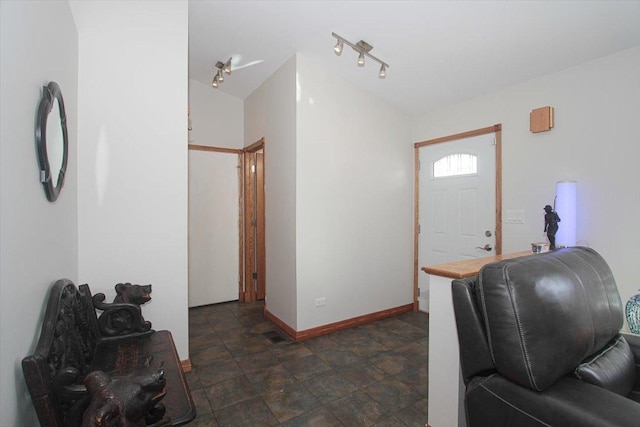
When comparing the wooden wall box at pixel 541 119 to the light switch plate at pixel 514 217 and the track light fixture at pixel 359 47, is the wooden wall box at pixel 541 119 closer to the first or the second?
the light switch plate at pixel 514 217

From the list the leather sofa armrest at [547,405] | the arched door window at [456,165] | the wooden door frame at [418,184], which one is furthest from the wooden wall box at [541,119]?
the leather sofa armrest at [547,405]

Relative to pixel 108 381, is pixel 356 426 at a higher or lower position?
lower

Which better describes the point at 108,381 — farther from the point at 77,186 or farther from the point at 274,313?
the point at 274,313

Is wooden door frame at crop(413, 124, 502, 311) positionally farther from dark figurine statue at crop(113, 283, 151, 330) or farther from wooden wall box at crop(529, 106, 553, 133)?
dark figurine statue at crop(113, 283, 151, 330)

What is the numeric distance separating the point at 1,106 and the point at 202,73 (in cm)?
328

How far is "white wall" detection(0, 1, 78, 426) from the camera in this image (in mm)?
→ 946

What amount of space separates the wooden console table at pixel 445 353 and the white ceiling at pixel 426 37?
1881 millimetres

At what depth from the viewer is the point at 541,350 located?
3.68ft

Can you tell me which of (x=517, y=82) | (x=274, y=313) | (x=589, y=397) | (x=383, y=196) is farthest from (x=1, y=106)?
(x=517, y=82)

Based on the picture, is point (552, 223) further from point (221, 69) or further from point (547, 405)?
point (221, 69)

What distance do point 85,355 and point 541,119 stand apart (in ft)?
12.2

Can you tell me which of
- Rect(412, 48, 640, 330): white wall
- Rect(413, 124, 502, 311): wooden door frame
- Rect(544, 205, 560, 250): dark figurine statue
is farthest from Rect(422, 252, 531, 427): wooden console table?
Rect(413, 124, 502, 311): wooden door frame

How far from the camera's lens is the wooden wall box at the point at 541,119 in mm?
2730

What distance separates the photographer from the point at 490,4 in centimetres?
215
